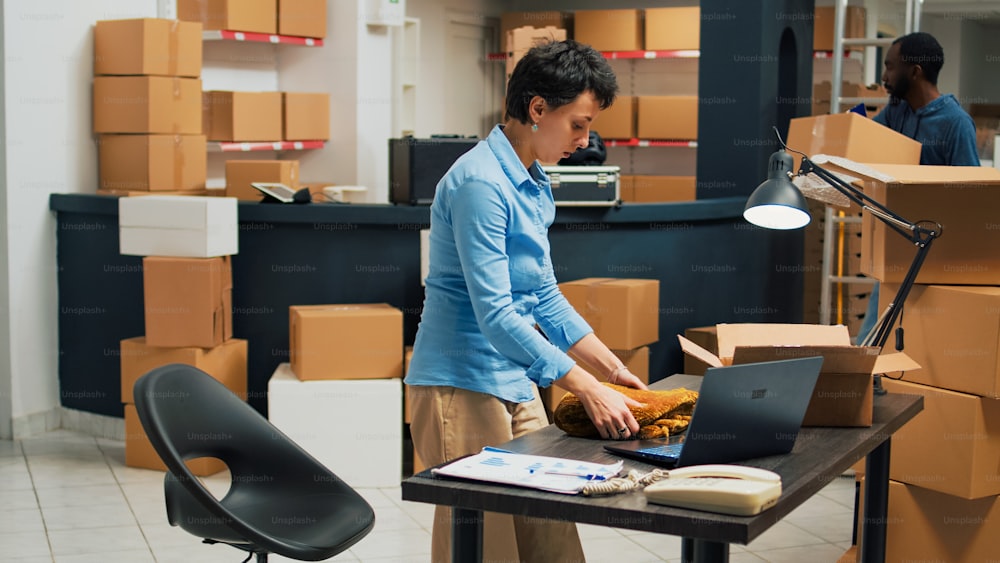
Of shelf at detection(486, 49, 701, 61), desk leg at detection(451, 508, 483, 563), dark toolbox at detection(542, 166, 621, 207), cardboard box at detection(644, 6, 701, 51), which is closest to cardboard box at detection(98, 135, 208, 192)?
dark toolbox at detection(542, 166, 621, 207)

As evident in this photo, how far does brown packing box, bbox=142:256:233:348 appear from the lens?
463 cm

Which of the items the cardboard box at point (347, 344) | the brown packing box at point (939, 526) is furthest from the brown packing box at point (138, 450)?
the brown packing box at point (939, 526)

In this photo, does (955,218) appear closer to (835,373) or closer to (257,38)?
(835,373)

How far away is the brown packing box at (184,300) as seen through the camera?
463cm

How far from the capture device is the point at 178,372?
8.31ft

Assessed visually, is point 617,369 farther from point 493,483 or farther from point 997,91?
point 997,91

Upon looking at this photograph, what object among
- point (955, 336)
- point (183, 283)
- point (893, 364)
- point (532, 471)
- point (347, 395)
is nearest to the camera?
point (532, 471)

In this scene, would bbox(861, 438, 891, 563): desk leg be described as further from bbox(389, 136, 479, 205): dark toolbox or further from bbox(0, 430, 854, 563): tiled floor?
bbox(389, 136, 479, 205): dark toolbox

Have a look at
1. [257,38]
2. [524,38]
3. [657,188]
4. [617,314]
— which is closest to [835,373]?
[617,314]

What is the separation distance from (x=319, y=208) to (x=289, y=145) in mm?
1919

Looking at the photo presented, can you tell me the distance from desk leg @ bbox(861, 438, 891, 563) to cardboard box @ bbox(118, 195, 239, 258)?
281cm

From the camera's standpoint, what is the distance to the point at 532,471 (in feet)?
6.40

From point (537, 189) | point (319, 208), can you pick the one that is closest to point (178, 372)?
point (537, 189)

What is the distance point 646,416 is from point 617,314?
242 cm
